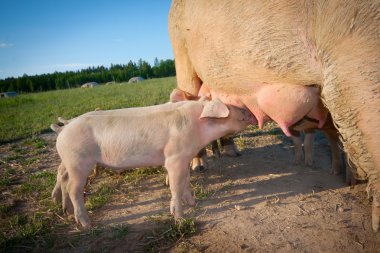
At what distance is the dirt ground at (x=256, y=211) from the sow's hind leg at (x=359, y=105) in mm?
459

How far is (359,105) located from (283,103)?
71 centimetres

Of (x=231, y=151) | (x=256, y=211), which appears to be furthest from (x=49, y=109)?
(x=256, y=211)

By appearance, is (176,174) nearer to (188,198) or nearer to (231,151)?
(188,198)

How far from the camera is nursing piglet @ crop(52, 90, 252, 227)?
2.68m

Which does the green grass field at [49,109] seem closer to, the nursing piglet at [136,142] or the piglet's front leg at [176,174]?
the nursing piglet at [136,142]

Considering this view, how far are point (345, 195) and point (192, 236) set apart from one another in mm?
1597

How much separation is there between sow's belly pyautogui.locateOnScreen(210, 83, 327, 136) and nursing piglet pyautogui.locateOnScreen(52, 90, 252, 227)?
33cm

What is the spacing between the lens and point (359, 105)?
6.63 ft

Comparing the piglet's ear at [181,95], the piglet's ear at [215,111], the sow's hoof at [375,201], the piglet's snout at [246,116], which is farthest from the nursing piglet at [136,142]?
the sow's hoof at [375,201]

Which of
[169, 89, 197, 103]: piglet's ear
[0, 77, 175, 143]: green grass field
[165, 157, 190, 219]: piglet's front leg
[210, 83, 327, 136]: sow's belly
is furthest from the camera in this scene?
[0, 77, 175, 143]: green grass field

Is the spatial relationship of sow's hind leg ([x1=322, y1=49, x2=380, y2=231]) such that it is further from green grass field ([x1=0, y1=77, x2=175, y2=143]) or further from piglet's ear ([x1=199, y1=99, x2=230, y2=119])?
green grass field ([x1=0, y1=77, x2=175, y2=143])

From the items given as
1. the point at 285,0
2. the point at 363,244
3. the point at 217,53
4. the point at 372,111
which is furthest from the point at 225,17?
the point at 363,244

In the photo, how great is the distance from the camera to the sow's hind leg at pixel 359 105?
192cm

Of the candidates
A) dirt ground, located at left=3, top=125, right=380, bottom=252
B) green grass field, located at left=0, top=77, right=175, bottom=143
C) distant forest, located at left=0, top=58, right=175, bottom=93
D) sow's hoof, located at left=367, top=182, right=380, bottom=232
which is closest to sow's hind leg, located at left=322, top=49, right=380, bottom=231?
sow's hoof, located at left=367, top=182, right=380, bottom=232
